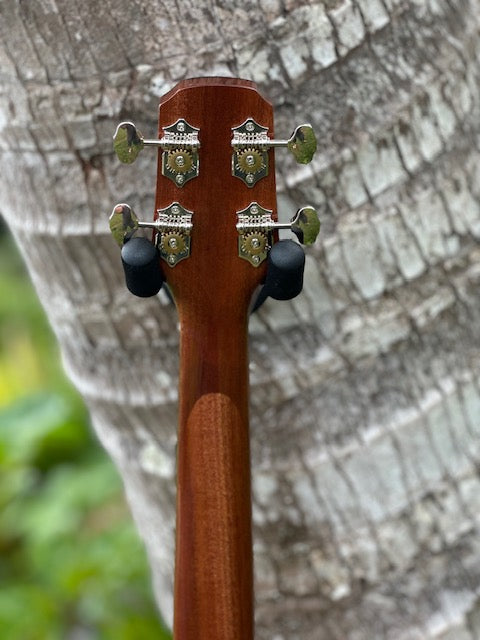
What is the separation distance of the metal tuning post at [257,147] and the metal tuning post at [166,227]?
0.25 feet

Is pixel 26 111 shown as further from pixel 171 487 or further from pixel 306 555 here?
pixel 306 555

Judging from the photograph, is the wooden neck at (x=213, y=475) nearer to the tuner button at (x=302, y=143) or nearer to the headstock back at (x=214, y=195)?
the headstock back at (x=214, y=195)

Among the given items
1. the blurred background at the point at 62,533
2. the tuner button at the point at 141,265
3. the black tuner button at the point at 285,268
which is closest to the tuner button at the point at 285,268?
the black tuner button at the point at 285,268

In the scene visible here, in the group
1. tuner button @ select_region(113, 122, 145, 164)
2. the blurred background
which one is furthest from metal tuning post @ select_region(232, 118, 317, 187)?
the blurred background

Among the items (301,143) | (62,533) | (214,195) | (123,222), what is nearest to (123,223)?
(123,222)

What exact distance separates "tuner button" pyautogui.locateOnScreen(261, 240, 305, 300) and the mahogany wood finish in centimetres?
3

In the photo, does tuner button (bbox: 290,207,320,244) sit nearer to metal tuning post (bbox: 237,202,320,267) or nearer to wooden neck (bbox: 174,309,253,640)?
metal tuning post (bbox: 237,202,320,267)

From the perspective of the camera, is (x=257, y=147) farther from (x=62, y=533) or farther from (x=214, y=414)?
(x=62, y=533)

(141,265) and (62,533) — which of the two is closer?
(141,265)

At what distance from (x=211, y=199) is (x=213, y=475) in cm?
31

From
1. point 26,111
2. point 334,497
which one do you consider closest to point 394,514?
point 334,497

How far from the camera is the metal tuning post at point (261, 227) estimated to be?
0.95m

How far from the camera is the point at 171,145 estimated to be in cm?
93

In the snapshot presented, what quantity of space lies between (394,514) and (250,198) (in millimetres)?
523
